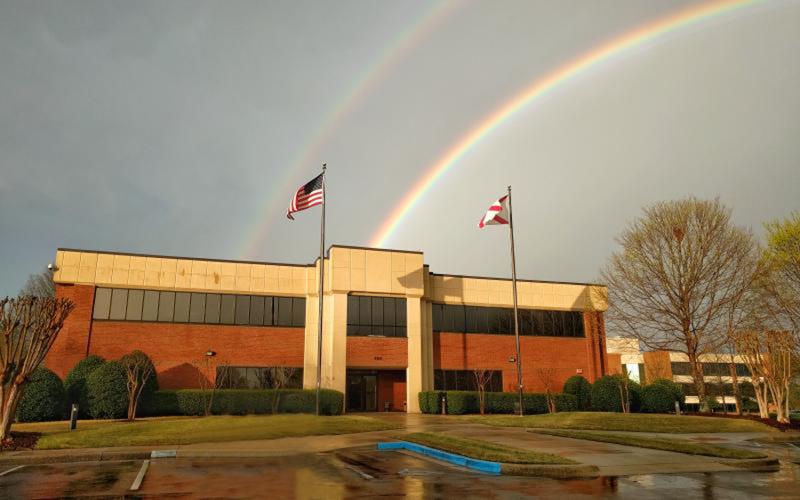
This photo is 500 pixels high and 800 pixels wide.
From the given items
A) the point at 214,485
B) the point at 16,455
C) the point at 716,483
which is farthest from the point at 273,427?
the point at 716,483

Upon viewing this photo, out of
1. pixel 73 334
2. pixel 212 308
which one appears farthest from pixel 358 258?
pixel 73 334

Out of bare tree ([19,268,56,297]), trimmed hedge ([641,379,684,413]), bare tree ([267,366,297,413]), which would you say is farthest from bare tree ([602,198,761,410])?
bare tree ([19,268,56,297])

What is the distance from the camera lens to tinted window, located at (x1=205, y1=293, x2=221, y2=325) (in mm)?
33175

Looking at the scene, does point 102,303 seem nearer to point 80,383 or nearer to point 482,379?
point 80,383

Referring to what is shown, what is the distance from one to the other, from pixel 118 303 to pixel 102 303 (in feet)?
2.62

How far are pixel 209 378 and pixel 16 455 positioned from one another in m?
18.2

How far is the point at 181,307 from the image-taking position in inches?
1294

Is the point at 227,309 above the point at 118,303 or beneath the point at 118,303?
beneath

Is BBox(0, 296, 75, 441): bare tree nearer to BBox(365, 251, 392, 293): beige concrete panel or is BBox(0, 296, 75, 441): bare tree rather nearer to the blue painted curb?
the blue painted curb

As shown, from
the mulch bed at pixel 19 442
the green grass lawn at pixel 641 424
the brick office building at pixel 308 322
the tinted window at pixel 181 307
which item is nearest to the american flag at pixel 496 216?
the brick office building at pixel 308 322

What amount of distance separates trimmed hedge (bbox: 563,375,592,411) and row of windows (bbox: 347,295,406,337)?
37.8 feet

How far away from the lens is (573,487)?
9516 millimetres

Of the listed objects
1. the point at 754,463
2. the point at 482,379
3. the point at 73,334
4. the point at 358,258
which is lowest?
the point at 754,463

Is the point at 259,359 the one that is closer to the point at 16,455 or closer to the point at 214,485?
the point at 16,455
